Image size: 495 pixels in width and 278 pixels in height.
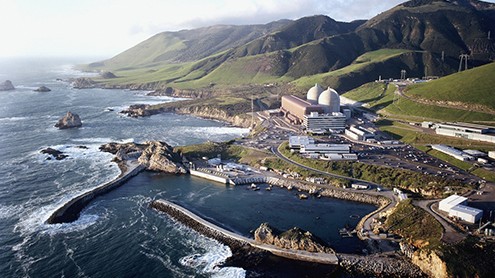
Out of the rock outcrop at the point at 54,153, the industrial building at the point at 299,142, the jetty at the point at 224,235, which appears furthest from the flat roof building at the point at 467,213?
the rock outcrop at the point at 54,153

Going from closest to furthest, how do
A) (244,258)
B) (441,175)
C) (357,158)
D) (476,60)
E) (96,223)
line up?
(244,258) → (96,223) → (441,175) → (357,158) → (476,60)

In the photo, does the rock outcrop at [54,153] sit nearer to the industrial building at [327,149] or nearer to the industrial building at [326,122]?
the industrial building at [327,149]

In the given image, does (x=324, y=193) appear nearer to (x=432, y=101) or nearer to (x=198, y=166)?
(x=198, y=166)

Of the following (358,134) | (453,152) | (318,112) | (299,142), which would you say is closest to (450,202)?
(453,152)

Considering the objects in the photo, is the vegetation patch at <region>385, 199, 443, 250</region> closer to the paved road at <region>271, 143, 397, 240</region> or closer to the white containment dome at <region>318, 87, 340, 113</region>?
the paved road at <region>271, 143, 397, 240</region>

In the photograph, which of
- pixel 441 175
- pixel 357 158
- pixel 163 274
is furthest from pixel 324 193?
pixel 163 274

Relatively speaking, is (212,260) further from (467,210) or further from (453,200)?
(453,200)
